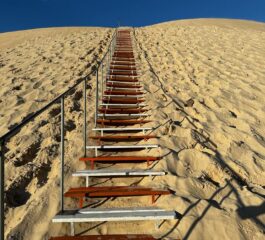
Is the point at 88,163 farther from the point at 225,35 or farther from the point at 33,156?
the point at 225,35

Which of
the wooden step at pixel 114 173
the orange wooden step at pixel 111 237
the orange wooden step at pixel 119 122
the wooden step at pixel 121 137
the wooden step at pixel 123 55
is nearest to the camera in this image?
the orange wooden step at pixel 111 237

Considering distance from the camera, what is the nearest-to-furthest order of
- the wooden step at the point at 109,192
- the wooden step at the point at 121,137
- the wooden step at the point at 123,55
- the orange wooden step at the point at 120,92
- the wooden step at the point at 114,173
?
the wooden step at the point at 109,192, the wooden step at the point at 114,173, the wooden step at the point at 121,137, the orange wooden step at the point at 120,92, the wooden step at the point at 123,55

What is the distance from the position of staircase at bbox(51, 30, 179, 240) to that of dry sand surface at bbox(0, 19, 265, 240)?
141 mm

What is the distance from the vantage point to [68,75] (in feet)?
33.7

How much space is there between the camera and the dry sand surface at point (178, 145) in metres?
3.58

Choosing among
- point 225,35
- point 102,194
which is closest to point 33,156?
point 102,194

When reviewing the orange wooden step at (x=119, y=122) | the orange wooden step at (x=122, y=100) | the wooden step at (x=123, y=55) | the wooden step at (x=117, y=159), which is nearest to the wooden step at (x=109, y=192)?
the wooden step at (x=117, y=159)

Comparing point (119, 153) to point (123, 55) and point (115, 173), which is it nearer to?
point (115, 173)

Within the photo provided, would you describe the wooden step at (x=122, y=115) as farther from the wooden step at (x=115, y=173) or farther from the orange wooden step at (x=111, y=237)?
the orange wooden step at (x=111, y=237)

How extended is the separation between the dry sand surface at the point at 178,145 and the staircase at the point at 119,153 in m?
0.14

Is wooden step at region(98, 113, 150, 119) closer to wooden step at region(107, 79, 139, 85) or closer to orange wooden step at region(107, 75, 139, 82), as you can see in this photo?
wooden step at region(107, 79, 139, 85)

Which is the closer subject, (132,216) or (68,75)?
(132,216)

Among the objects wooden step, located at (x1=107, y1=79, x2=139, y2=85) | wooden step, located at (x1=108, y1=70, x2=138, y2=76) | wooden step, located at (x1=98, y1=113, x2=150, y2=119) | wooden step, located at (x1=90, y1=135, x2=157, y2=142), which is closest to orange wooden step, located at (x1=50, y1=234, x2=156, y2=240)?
wooden step, located at (x1=90, y1=135, x2=157, y2=142)

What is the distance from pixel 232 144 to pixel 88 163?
2235 millimetres
